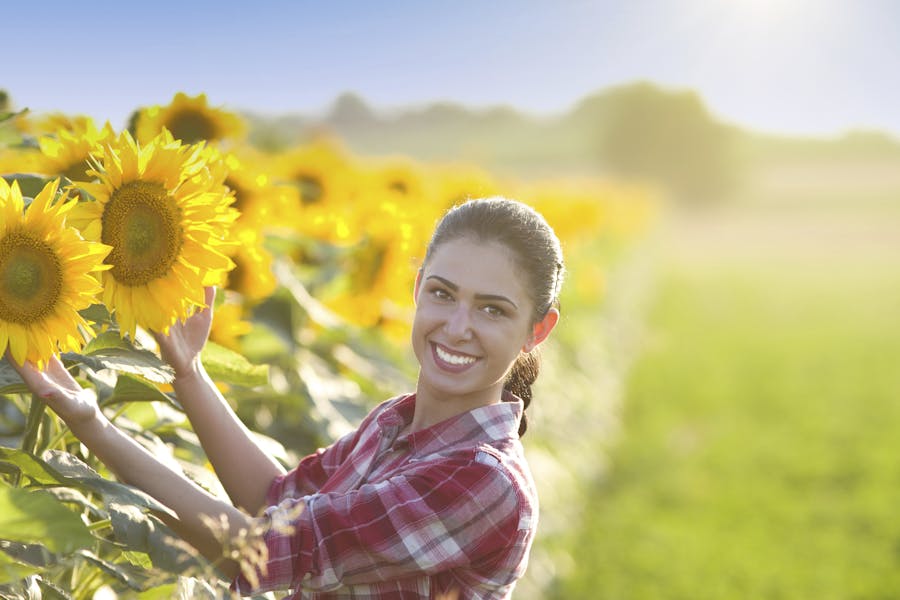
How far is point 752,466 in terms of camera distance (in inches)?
329

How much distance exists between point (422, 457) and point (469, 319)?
0.77 ft

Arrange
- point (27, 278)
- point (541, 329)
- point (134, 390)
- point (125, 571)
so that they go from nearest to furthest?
point (27, 278) → point (125, 571) → point (134, 390) → point (541, 329)

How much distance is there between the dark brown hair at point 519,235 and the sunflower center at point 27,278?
0.68 m

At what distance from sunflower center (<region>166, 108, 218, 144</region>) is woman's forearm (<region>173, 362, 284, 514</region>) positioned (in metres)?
0.91

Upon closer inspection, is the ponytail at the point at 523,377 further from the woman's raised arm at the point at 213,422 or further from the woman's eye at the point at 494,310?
the woman's raised arm at the point at 213,422

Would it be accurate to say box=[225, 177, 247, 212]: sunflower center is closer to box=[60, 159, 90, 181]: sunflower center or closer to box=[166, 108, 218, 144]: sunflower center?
box=[166, 108, 218, 144]: sunflower center

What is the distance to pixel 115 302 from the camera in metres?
1.50

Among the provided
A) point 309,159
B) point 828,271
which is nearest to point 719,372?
point 309,159

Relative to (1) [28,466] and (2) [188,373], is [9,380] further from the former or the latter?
(2) [188,373]

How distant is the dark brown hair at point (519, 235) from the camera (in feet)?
5.78

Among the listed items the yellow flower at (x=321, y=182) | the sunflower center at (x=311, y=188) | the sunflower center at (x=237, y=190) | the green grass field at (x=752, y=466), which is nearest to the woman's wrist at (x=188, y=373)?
the sunflower center at (x=237, y=190)

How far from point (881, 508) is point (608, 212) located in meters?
7.94

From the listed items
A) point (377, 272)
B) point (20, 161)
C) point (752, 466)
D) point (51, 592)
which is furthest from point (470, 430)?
point (752, 466)

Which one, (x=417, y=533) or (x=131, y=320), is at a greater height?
(x=131, y=320)
